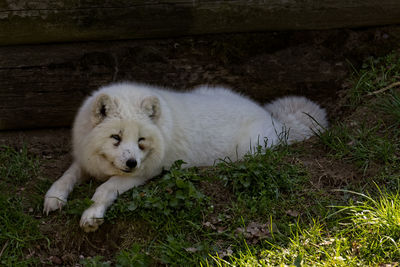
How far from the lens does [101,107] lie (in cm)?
425

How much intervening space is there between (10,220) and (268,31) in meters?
3.09

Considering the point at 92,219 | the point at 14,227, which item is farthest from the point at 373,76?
the point at 14,227

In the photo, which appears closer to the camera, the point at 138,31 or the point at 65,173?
the point at 65,173

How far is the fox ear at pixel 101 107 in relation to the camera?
13.8 ft

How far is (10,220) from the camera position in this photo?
13.2 ft

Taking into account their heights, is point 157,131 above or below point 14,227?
above

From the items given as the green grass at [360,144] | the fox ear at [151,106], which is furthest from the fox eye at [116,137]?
the green grass at [360,144]

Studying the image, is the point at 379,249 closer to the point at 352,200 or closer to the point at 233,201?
the point at 352,200

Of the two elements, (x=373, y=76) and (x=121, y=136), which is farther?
(x=373, y=76)

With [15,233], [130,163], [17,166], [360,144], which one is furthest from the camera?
[17,166]

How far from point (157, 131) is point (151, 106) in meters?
0.22

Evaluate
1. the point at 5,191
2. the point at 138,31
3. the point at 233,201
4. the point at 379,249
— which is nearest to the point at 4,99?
the point at 5,191

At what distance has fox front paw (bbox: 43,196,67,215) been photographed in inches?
164

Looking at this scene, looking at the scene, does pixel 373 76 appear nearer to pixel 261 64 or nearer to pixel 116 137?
pixel 261 64
